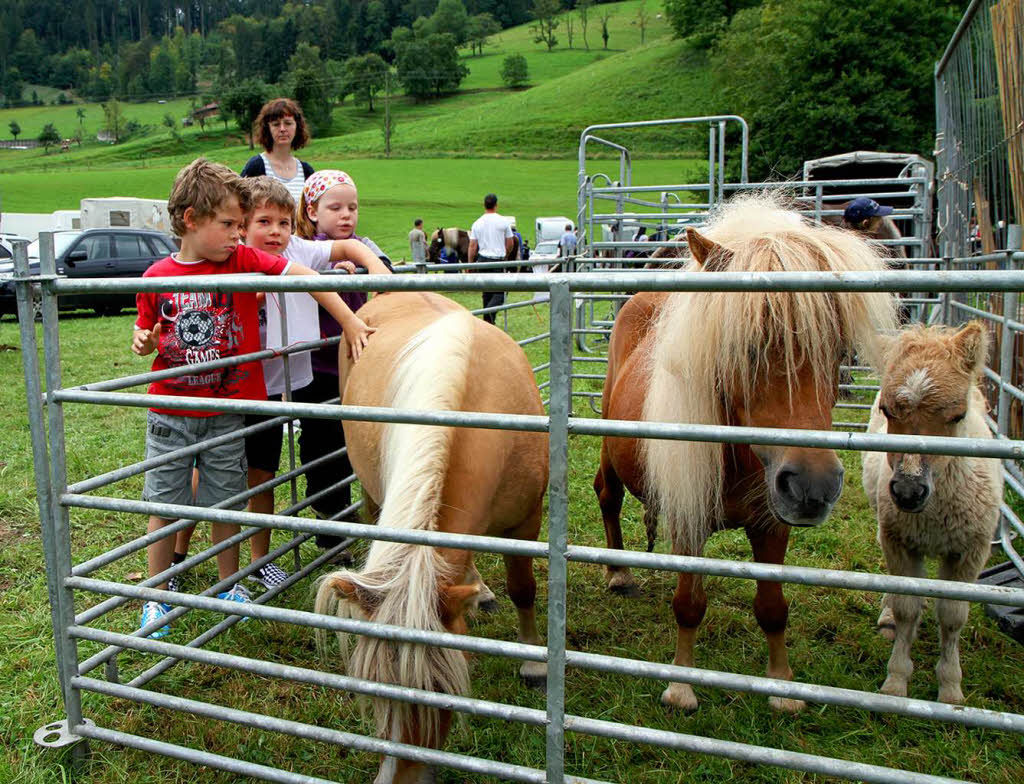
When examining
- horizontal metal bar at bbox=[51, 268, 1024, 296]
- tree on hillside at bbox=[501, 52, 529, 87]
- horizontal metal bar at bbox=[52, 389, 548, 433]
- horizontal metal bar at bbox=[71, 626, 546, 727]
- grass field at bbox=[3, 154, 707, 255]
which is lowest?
horizontal metal bar at bbox=[71, 626, 546, 727]

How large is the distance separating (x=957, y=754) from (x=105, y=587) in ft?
9.70

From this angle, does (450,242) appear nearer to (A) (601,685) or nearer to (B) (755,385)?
(A) (601,685)

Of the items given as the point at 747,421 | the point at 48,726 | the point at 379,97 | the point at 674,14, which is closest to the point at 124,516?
the point at 48,726

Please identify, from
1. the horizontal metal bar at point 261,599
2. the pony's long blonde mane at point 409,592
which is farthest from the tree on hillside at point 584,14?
the pony's long blonde mane at point 409,592

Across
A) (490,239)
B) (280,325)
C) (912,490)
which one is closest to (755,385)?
(912,490)

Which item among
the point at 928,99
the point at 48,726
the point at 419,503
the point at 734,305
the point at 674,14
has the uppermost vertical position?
the point at 674,14

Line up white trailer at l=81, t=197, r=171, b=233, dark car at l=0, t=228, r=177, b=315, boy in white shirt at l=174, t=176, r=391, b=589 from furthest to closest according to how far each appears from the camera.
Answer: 1. white trailer at l=81, t=197, r=171, b=233
2. dark car at l=0, t=228, r=177, b=315
3. boy in white shirt at l=174, t=176, r=391, b=589

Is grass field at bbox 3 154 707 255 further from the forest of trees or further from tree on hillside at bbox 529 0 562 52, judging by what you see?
the forest of trees

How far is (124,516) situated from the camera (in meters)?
4.88

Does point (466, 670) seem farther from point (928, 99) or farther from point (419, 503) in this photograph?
point (928, 99)

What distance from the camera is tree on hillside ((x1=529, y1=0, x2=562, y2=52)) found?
317 ft

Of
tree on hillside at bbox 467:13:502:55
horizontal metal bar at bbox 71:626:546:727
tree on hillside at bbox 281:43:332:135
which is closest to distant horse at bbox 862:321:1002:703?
horizontal metal bar at bbox 71:626:546:727

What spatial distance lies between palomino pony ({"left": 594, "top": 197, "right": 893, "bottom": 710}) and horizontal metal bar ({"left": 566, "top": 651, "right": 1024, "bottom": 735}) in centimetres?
45

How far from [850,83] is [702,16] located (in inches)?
1355
